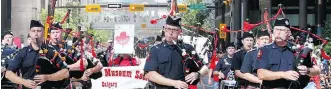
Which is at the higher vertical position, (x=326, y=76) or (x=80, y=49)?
(x=80, y=49)

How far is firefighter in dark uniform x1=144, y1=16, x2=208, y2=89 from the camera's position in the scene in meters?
9.03

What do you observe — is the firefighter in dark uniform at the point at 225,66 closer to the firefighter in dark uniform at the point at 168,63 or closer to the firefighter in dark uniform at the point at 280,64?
the firefighter in dark uniform at the point at 168,63

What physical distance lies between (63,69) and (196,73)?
197cm

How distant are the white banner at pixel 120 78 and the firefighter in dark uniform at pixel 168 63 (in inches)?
410

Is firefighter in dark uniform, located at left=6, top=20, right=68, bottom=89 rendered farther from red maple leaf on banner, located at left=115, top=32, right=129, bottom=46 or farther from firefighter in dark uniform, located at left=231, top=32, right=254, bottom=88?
red maple leaf on banner, located at left=115, top=32, right=129, bottom=46

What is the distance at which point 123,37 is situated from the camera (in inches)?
906

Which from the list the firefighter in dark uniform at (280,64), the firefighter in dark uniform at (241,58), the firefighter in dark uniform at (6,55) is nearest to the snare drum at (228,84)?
the firefighter in dark uniform at (241,58)

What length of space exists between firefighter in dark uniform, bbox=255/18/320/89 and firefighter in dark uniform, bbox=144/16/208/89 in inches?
33.8

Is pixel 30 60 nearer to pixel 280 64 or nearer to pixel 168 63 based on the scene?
pixel 168 63

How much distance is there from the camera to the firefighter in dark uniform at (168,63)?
9.03 m

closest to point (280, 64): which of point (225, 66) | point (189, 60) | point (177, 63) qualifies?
point (189, 60)

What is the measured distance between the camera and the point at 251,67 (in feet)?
33.1

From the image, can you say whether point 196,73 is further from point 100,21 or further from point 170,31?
point 100,21

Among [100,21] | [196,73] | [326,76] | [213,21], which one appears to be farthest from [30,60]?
[100,21]
